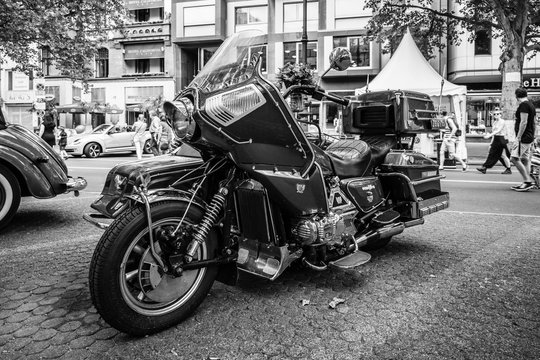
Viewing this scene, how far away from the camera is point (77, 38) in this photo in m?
17.1

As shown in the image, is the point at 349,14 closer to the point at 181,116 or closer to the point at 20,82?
the point at 20,82

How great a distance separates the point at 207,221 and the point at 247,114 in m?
0.72

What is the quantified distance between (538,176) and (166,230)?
9.38 m

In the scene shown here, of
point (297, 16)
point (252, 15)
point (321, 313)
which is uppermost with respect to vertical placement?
point (252, 15)

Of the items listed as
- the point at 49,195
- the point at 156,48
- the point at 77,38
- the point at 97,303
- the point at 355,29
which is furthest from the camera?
the point at 156,48

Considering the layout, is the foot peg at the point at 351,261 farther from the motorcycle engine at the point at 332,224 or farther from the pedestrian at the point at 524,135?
the pedestrian at the point at 524,135

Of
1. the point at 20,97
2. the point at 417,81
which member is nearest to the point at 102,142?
the point at 417,81

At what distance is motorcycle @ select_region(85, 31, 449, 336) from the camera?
2580 mm

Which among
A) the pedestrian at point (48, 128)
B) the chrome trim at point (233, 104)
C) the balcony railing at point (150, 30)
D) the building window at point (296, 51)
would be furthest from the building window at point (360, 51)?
the chrome trim at point (233, 104)

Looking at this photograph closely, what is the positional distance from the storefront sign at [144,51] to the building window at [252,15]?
25.5 feet

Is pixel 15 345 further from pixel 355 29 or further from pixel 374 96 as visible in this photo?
pixel 355 29

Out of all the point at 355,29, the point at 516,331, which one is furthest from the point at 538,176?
the point at 355,29

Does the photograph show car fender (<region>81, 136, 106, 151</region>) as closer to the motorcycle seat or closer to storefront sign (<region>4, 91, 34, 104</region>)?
the motorcycle seat

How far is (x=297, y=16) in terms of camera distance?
34500 millimetres
